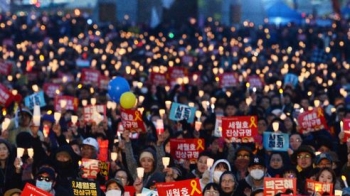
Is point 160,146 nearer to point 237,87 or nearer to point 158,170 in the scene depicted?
point 158,170

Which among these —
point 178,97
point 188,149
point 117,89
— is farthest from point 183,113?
point 178,97

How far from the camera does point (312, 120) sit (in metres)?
18.3

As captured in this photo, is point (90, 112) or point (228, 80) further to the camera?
point (228, 80)

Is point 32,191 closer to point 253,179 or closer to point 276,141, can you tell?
point 253,179

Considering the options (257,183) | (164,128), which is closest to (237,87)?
(164,128)

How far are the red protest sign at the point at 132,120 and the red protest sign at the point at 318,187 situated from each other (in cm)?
390

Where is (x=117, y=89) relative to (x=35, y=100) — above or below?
above

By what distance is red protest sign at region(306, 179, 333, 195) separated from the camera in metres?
13.3

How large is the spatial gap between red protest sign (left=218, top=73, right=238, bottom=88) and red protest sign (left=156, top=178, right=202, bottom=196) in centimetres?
1258

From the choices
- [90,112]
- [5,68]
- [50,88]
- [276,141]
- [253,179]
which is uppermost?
[5,68]

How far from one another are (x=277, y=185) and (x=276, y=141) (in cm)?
346

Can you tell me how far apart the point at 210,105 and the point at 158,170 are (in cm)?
631

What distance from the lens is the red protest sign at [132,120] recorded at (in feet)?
56.4

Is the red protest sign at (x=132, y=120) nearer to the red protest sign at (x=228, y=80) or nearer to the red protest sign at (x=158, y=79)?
the red protest sign at (x=158, y=79)
